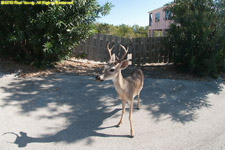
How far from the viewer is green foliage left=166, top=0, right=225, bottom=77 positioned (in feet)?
27.8

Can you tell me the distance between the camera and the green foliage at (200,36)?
27.8ft

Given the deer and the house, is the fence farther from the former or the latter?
the house

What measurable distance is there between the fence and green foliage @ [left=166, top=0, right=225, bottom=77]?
1.88m

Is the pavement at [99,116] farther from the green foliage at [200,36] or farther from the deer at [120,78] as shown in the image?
the green foliage at [200,36]

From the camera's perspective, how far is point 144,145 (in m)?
3.72

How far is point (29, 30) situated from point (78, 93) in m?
3.65

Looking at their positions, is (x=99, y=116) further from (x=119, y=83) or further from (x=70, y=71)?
(x=70, y=71)

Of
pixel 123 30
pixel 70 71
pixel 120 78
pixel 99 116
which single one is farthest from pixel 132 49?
pixel 123 30

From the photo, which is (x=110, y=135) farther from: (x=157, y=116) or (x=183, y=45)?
(x=183, y=45)

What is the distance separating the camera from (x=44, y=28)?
7.86 m

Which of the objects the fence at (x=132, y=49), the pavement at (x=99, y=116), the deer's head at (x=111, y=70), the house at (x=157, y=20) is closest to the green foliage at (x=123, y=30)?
the house at (x=157, y=20)

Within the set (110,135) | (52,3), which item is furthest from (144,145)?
(52,3)

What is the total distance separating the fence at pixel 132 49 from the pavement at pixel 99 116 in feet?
12.9

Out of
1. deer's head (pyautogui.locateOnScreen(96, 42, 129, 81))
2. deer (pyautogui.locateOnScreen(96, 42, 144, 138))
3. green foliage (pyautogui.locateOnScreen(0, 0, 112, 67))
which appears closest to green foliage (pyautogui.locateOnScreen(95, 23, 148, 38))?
green foliage (pyautogui.locateOnScreen(0, 0, 112, 67))
